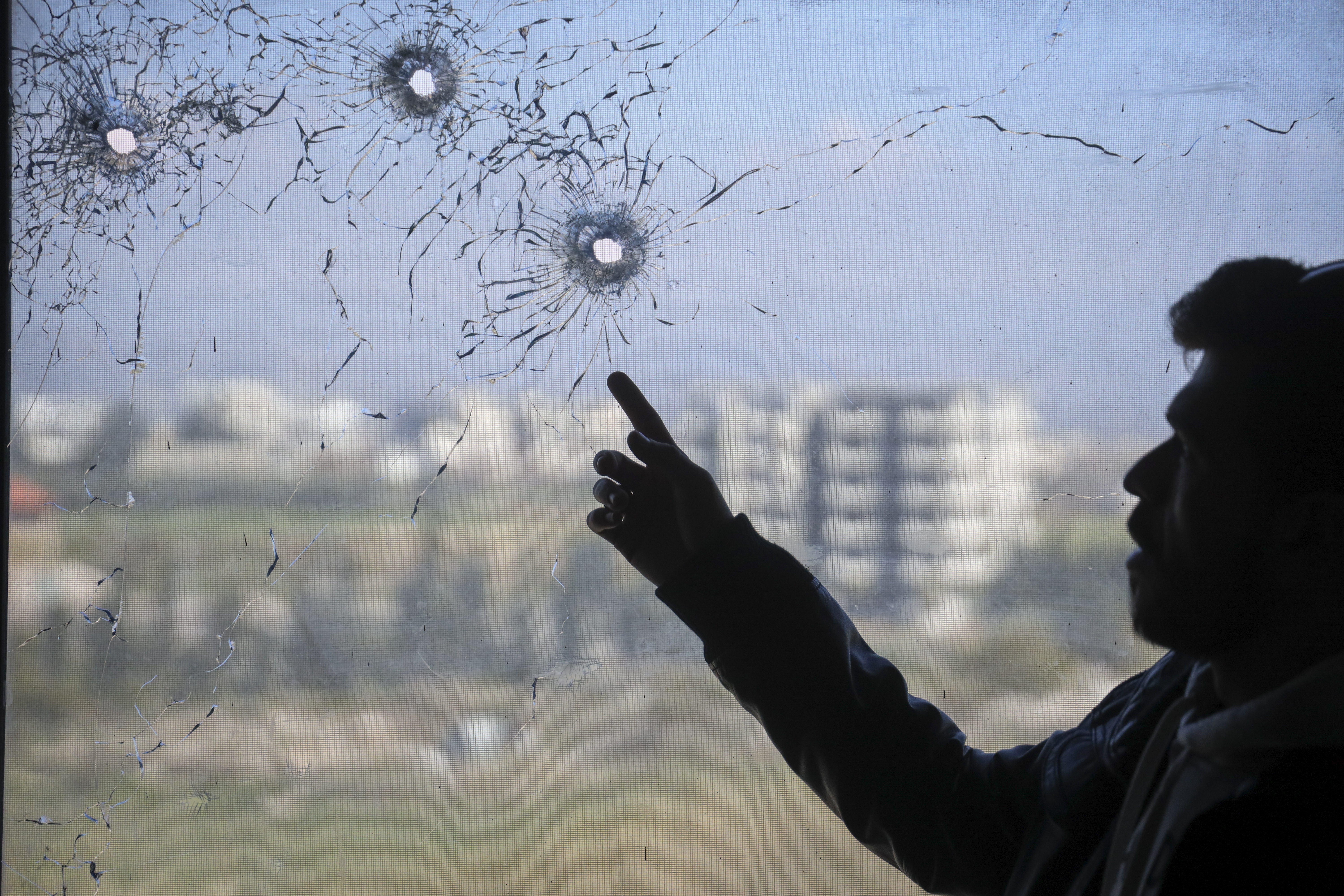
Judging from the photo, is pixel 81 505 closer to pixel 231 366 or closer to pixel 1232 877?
pixel 231 366

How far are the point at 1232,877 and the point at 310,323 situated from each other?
0.90m

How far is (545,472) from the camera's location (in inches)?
33.3

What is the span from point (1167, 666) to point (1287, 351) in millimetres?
286

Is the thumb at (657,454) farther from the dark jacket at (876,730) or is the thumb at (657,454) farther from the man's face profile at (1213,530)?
the man's face profile at (1213,530)

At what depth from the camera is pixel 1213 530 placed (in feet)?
1.54

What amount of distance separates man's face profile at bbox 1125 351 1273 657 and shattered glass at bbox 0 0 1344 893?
0.35 m

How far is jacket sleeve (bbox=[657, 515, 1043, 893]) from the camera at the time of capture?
64cm

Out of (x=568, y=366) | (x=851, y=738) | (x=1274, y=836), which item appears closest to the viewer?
(x=1274, y=836)

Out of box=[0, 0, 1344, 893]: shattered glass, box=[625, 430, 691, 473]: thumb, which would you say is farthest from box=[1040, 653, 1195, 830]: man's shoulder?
box=[625, 430, 691, 473]: thumb

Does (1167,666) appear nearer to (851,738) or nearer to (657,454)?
(851,738)

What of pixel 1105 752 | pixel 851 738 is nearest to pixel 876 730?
pixel 851 738

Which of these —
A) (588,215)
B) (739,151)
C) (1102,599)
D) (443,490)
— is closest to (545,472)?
(443,490)

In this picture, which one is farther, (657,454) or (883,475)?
(883,475)

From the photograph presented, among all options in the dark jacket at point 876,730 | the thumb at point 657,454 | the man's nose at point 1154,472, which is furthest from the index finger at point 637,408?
the man's nose at point 1154,472
